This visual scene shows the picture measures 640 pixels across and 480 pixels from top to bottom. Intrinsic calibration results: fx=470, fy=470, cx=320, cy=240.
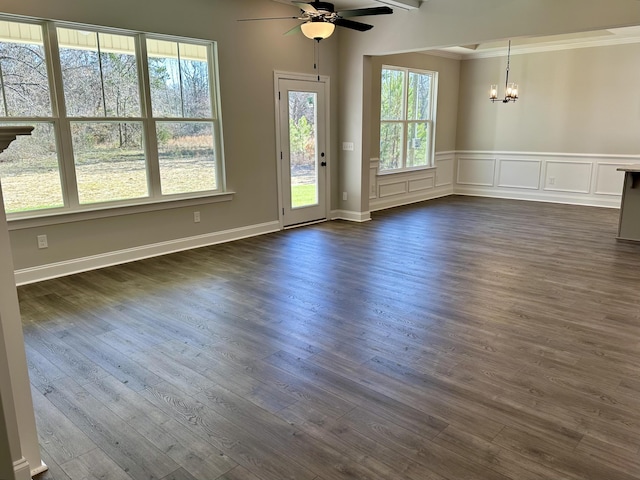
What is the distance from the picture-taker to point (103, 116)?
186 inches

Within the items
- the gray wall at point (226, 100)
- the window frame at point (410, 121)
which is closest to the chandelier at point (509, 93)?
the window frame at point (410, 121)

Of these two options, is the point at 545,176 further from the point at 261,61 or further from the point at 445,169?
the point at 261,61

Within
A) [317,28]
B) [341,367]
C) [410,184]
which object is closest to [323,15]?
→ [317,28]

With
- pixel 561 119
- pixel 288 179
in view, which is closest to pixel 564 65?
pixel 561 119

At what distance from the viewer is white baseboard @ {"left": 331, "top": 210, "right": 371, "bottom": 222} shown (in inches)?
285

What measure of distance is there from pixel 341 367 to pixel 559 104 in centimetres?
783

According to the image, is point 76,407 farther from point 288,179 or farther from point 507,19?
point 507,19

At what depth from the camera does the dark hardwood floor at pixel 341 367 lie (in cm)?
203

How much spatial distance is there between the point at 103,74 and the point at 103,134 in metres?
0.58

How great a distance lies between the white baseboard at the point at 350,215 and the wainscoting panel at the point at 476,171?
11.8ft

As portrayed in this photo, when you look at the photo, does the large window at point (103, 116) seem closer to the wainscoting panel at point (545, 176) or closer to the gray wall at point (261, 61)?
the gray wall at point (261, 61)

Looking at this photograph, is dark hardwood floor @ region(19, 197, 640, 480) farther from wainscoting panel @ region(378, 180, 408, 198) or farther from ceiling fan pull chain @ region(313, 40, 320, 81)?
wainscoting panel @ region(378, 180, 408, 198)

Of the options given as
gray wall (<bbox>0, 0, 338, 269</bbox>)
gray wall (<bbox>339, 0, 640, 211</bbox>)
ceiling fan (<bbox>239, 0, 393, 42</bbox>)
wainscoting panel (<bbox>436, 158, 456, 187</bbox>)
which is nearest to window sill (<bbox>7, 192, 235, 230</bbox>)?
gray wall (<bbox>0, 0, 338, 269</bbox>)

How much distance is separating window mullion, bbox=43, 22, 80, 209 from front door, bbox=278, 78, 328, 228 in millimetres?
2670
